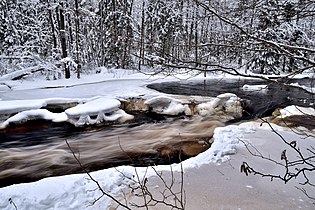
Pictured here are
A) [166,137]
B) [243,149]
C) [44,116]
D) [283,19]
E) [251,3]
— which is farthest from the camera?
[44,116]

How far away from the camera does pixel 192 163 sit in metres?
4.75

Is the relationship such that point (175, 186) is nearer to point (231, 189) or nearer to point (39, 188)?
point (231, 189)

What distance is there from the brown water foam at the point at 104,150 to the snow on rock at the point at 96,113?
0.63 metres

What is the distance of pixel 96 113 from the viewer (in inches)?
336

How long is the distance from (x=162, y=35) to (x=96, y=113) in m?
15.8

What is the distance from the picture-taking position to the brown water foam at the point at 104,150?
5516mm

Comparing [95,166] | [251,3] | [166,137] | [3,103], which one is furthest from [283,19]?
[3,103]

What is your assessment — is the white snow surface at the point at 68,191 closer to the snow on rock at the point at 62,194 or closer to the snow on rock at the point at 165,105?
the snow on rock at the point at 62,194

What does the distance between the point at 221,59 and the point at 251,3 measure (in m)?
0.38

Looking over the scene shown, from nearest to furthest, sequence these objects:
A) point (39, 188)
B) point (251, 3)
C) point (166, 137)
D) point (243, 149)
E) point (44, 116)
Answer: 1. point (251, 3)
2. point (39, 188)
3. point (243, 149)
4. point (166, 137)
5. point (44, 116)

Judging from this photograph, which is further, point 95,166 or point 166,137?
point 166,137

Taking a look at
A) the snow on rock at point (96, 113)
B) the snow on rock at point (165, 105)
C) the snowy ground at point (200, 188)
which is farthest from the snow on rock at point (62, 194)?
the snow on rock at point (165, 105)

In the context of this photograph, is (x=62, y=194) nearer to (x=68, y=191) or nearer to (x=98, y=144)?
(x=68, y=191)

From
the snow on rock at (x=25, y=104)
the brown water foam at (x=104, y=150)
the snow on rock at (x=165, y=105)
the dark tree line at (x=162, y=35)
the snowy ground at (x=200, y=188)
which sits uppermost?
the dark tree line at (x=162, y=35)
